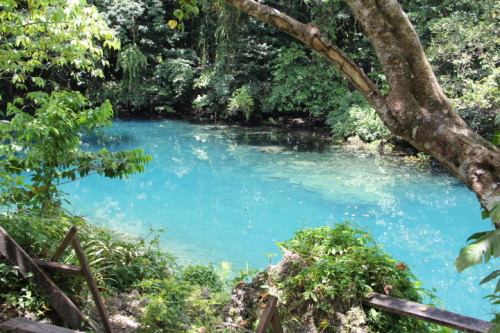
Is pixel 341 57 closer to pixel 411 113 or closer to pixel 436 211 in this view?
pixel 411 113

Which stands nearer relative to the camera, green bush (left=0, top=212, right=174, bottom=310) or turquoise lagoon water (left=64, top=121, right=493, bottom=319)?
green bush (left=0, top=212, right=174, bottom=310)

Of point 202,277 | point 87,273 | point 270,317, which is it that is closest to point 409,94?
point 270,317

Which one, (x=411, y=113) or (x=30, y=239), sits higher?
(x=411, y=113)

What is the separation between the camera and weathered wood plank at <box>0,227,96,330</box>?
2047 mm

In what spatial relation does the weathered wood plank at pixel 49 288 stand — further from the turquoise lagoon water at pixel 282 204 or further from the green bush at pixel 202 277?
the turquoise lagoon water at pixel 282 204

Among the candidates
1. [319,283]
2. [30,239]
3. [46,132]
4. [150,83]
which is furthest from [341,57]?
[150,83]

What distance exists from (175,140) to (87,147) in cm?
289

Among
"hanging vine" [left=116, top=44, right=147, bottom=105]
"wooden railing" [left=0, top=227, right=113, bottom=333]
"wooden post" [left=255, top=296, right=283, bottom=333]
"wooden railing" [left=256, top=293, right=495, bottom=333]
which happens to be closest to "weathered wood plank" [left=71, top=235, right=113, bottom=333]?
"wooden railing" [left=0, top=227, right=113, bottom=333]

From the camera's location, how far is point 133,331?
2.32m

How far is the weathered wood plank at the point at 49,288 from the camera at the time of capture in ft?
6.72

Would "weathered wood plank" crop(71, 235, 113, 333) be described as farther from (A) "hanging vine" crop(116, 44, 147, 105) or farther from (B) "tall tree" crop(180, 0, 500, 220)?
(A) "hanging vine" crop(116, 44, 147, 105)

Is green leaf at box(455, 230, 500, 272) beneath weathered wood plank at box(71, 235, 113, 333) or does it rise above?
above

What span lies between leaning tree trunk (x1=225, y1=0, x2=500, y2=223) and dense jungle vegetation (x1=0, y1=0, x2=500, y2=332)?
0.45ft

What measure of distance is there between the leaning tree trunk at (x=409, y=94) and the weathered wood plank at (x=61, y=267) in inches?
61.3
